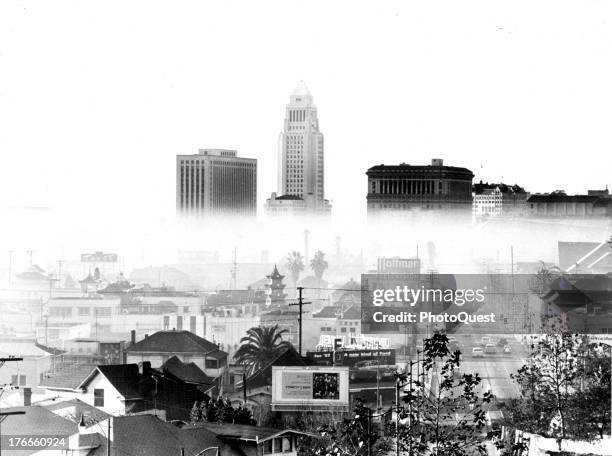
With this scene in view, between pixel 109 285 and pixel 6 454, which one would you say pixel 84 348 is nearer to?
pixel 109 285

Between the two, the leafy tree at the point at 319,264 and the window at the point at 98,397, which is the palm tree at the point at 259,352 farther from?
the leafy tree at the point at 319,264

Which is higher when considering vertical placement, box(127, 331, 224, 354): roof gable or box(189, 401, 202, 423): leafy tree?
box(127, 331, 224, 354): roof gable

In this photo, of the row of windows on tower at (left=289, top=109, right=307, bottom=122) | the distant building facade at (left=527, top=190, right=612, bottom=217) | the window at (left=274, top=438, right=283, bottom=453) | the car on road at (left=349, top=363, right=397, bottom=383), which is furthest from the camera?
the row of windows on tower at (left=289, top=109, right=307, bottom=122)

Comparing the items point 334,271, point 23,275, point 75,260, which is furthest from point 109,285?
Answer: point 334,271

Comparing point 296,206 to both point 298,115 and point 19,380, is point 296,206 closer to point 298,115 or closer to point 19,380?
point 298,115

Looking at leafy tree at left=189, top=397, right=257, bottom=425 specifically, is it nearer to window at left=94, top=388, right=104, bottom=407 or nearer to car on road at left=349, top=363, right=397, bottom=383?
window at left=94, top=388, right=104, bottom=407

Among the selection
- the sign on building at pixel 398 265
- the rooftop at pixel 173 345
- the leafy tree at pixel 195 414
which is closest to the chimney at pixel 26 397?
the leafy tree at pixel 195 414

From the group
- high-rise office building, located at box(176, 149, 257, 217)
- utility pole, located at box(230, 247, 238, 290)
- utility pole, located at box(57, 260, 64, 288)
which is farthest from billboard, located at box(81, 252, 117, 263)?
utility pole, located at box(230, 247, 238, 290)
